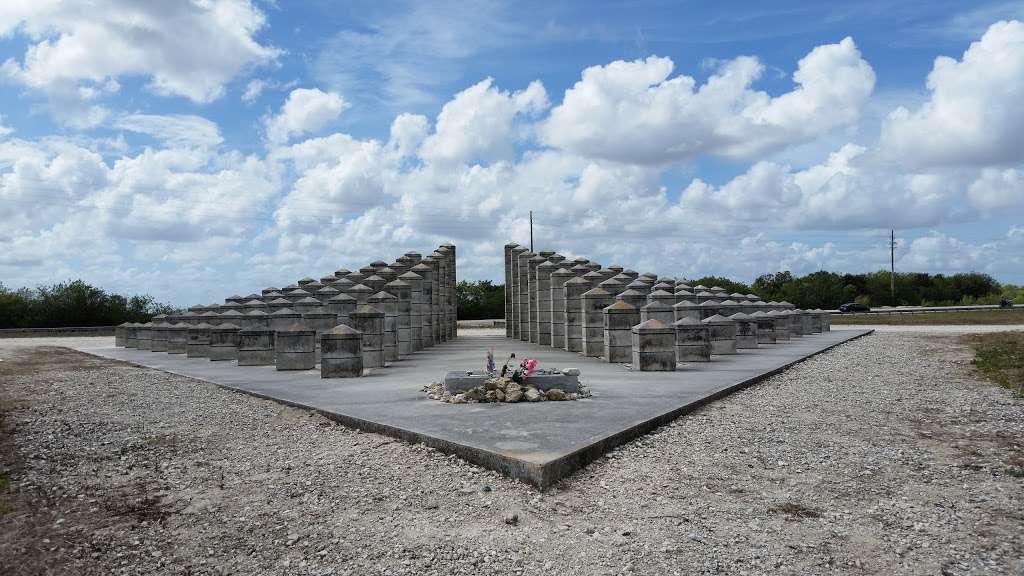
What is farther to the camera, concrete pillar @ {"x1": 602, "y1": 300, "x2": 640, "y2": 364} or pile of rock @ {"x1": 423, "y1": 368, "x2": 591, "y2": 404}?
concrete pillar @ {"x1": 602, "y1": 300, "x2": 640, "y2": 364}

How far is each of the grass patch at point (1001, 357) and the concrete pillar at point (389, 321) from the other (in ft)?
44.5

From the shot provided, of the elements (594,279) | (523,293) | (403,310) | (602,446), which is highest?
(594,279)

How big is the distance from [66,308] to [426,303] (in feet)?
88.9

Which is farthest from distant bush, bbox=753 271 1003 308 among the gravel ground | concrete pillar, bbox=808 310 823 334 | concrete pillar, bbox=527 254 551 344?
the gravel ground

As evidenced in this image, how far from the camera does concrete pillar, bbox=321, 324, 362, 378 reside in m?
13.6

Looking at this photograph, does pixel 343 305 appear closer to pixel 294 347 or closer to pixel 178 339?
pixel 294 347

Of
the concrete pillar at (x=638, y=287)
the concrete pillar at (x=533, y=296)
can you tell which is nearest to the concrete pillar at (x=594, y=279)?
the concrete pillar at (x=638, y=287)

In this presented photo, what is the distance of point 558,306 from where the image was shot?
22016mm

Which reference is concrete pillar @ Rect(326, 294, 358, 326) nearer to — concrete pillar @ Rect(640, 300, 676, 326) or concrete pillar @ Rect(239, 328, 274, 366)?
concrete pillar @ Rect(239, 328, 274, 366)

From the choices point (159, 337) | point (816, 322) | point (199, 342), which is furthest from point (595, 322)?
point (159, 337)

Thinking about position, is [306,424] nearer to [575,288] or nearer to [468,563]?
[468,563]

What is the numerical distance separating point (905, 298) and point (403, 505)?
224 ft

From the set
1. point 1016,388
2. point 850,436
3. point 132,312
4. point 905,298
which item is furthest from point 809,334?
point 905,298

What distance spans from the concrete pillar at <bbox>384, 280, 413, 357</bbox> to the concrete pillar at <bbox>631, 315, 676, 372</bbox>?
337 inches
